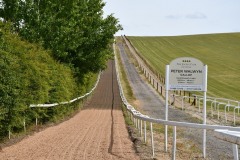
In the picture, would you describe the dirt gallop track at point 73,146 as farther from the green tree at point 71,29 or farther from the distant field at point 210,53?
the distant field at point 210,53

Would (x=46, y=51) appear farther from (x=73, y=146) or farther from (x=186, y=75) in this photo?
(x=186, y=75)

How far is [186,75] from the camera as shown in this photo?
13.3m

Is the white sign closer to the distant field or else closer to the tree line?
the tree line

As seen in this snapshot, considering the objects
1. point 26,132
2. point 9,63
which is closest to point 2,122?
point 9,63

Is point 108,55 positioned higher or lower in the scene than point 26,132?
higher

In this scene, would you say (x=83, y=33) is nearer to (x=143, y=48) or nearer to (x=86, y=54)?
(x=86, y=54)

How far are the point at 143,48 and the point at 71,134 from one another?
93.2 m

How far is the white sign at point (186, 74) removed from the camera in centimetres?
1320

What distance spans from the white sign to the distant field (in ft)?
112

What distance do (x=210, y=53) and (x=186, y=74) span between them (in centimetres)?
8778

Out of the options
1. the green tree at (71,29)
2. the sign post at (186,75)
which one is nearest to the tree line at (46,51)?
the green tree at (71,29)

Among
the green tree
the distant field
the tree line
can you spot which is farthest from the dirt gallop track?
the distant field

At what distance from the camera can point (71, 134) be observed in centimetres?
1795

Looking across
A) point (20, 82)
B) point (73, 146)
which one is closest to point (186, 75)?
point (73, 146)
